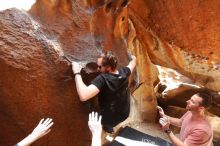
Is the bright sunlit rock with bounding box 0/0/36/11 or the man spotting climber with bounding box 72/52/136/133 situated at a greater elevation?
the bright sunlit rock with bounding box 0/0/36/11

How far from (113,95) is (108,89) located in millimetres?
121

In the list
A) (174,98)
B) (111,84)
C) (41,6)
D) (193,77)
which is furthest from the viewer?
(174,98)

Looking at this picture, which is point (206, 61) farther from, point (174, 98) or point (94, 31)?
point (94, 31)

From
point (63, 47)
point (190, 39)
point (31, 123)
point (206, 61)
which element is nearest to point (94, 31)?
point (63, 47)

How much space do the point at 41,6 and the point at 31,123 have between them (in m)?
1.45

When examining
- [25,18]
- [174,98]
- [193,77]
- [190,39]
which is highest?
[25,18]

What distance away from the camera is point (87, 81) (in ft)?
13.3

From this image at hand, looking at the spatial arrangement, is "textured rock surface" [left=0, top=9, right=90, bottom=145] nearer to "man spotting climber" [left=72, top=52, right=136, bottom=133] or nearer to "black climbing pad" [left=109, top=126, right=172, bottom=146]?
"man spotting climber" [left=72, top=52, right=136, bottom=133]

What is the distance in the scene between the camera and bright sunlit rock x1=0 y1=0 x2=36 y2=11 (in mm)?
4012

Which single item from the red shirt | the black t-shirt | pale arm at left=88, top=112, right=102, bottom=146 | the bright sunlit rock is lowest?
the red shirt

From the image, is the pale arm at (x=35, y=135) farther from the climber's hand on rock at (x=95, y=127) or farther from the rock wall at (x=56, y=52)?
the rock wall at (x=56, y=52)

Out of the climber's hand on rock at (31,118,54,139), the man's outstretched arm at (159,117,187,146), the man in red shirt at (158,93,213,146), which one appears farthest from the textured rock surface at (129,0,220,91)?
the climber's hand on rock at (31,118,54,139)

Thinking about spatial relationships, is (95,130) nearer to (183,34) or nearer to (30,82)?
(30,82)

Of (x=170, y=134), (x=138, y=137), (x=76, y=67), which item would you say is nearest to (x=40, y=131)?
(x=76, y=67)
